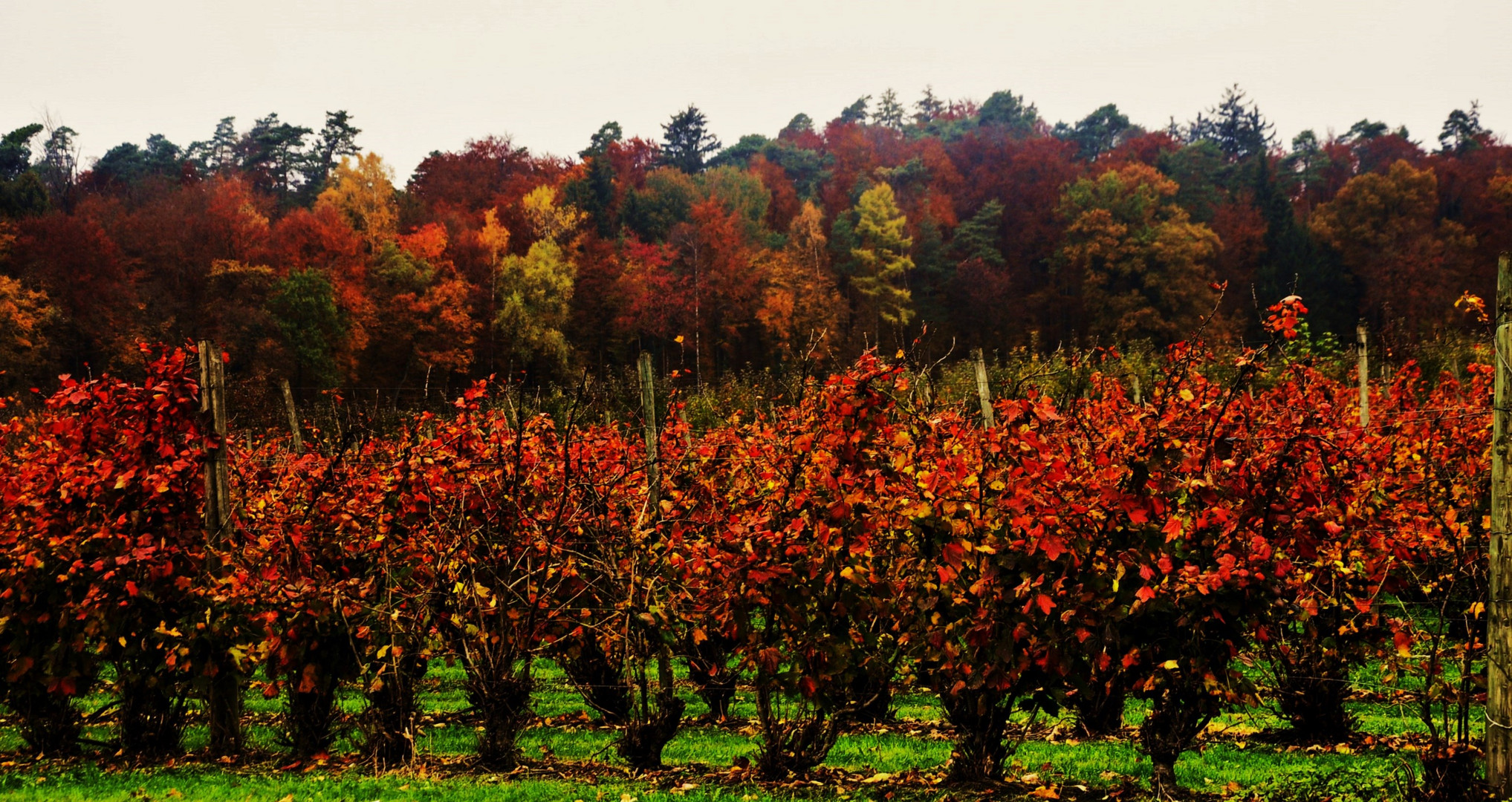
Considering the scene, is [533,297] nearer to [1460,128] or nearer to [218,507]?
[218,507]

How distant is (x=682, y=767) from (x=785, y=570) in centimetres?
173

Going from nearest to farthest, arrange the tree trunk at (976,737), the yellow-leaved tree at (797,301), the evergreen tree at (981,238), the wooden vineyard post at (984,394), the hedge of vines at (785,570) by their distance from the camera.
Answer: the hedge of vines at (785,570)
the tree trunk at (976,737)
the wooden vineyard post at (984,394)
the yellow-leaved tree at (797,301)
the evergreen tree at (981,238)

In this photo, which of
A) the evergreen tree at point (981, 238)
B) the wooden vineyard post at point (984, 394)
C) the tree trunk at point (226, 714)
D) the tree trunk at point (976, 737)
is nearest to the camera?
the tree trunk at point (976, 737)

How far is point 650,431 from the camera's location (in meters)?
9.59

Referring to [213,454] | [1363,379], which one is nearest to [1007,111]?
[1363,379]

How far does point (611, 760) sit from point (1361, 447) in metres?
5.74

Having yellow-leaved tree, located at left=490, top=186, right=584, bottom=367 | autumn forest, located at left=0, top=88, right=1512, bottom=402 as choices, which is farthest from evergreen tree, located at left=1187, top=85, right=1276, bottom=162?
yellow-leaved tree, located at left=490, top=186, right=584, bottom=367

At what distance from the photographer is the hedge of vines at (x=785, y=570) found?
5.28m

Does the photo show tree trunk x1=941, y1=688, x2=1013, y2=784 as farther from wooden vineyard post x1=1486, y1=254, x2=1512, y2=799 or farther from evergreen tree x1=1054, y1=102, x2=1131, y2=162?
evergreen tree x1=1054, y1=102, x2=1131, y2=162

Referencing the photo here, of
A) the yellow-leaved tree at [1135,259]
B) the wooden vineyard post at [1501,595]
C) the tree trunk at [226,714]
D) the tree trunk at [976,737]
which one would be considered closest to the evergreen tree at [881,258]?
the yellow-leaved tree at [1135,259]

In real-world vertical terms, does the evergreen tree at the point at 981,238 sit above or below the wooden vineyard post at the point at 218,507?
above

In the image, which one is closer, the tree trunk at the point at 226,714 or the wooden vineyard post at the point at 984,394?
the tree trunk at the point at 226,714

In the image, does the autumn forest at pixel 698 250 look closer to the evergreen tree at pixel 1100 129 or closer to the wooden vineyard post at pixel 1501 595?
the evergreen tree at pixel 1100 129

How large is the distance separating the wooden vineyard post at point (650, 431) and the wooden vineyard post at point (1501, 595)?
174 inches
